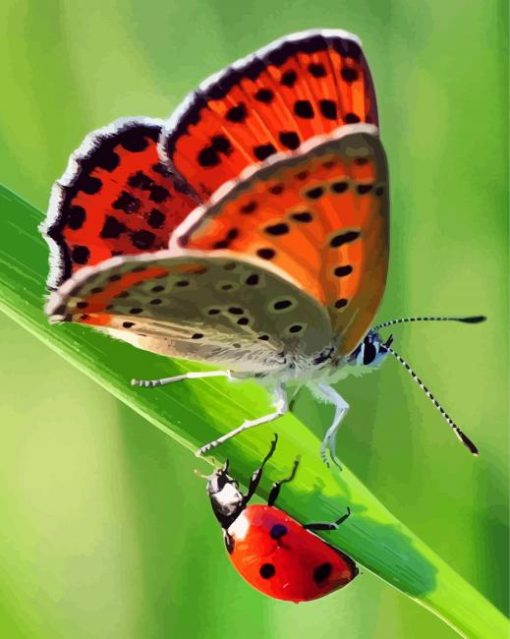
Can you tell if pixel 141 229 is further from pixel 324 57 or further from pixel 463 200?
pixel 463 200

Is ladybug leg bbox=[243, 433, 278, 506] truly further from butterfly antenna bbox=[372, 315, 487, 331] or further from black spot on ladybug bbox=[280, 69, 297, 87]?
black spot on ladybug bbox=[280, 69, 297, 87]

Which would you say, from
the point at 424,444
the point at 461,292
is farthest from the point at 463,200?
the point at 424,444

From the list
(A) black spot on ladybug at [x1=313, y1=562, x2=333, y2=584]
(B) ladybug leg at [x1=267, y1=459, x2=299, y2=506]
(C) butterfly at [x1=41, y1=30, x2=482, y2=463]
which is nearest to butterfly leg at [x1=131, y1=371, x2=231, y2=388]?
(C) butterfly at [x1=41, y1=30, x2=482, y2=463]

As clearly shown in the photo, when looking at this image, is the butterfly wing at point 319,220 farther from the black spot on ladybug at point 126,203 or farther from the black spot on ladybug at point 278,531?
the black spot on ladybug at point 278,531

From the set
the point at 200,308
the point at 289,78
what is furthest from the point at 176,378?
the point at 289,78

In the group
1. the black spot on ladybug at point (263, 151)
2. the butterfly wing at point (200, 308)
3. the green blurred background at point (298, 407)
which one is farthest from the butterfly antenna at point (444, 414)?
the black spot on ladybug at point (263, 151)
